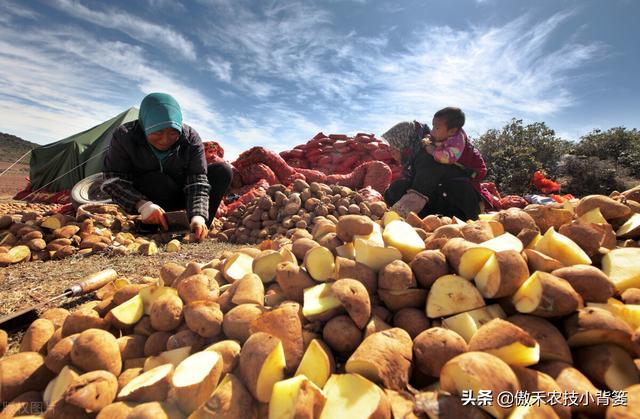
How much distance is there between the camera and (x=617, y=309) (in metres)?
1.07

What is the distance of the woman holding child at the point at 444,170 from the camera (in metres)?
3.85

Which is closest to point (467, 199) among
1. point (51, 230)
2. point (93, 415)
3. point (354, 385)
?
point (354, 385)

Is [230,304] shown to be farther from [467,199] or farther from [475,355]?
[467,199]

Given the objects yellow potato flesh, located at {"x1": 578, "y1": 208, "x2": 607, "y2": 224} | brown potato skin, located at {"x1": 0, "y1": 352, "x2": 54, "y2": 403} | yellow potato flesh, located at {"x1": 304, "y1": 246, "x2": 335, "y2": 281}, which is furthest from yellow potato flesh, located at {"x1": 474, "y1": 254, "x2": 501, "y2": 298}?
brown potato skin, located at {"x1": 0, "y1": 352, "x2": 54, "y2": 403}

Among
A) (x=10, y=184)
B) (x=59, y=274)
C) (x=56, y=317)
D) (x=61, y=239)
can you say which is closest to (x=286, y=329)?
(x=56, y=317)

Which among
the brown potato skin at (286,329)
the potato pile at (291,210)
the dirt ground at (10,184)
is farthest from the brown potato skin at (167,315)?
the dirt ground at (10,184)

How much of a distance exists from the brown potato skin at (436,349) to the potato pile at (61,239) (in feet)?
8.81

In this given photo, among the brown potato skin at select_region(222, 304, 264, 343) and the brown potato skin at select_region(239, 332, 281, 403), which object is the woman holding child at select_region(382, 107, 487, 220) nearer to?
the brown potato skin at select_region(222, 304, 264, 343)

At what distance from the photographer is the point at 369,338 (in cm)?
104

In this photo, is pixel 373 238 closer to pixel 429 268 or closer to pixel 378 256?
pixel 378 256

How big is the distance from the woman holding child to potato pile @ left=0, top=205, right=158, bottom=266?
3008 mm

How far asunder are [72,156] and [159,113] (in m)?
7.25

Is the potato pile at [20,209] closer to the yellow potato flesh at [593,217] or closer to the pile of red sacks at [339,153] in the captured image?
the pile of red sacks at [339,153]

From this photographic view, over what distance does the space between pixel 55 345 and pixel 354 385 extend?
3.68ft
